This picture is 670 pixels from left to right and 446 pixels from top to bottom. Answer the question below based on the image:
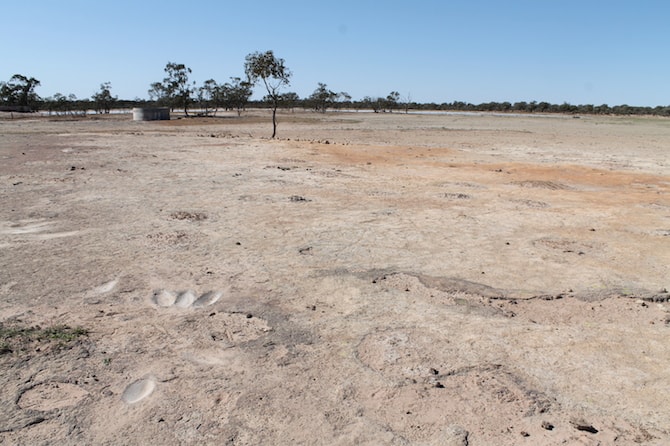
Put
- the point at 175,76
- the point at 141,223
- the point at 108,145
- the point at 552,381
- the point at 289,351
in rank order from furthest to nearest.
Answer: the point at 175,76, the point at 108,145, the point at 141,223, the point at 289,351, the point at 552,381

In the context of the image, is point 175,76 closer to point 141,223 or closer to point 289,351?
point 141,223

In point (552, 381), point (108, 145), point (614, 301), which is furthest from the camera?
point (108, 145)

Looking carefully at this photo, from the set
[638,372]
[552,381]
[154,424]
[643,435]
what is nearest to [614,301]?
[638,372]

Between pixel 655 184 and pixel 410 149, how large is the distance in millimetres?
10412

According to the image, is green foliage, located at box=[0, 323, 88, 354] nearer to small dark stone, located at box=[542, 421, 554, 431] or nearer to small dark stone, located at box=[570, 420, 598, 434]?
small dark stone, located at box=[542, 421, 554, 431]

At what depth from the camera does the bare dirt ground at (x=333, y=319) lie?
317 cm

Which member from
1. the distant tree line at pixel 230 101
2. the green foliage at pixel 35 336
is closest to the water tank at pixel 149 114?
the distant tree line at pixel 230 101

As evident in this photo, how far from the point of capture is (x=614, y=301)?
5.11m

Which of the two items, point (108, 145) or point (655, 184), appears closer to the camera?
point (655, 184)

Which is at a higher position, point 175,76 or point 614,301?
point 175,76

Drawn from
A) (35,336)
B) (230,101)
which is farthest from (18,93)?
(35,336)

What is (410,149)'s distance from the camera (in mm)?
22094

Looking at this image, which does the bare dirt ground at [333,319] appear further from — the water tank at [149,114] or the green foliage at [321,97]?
the green foliage at [321,97]

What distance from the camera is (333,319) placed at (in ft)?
15.0
